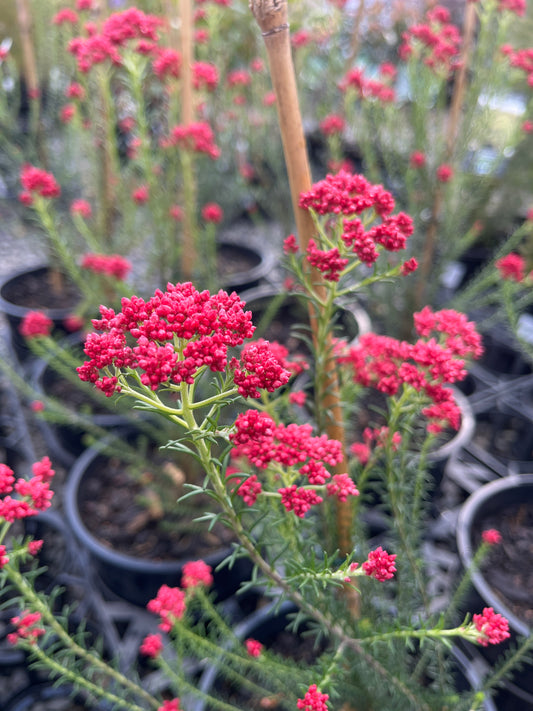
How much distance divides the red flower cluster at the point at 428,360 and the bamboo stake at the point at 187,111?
1278 millimetres

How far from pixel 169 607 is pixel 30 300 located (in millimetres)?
2343

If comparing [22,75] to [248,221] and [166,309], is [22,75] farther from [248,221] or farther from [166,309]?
[166,309]

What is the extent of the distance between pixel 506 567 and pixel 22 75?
5215 mm

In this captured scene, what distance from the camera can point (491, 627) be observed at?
77 centimetres

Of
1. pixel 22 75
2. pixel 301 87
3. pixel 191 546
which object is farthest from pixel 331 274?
pixel 22 75

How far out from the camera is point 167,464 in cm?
210

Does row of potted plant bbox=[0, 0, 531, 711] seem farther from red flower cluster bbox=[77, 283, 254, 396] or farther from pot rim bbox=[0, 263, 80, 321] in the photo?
pot rim bbox=[0, 263, 80, 321]

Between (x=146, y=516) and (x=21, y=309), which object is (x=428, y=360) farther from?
(x=21, y=309)

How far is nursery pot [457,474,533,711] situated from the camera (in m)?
1.47

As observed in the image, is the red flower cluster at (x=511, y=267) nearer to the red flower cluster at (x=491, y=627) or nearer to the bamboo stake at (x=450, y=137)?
the bamboo stake at (x=450, y=137)

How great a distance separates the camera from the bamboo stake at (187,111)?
193 cm

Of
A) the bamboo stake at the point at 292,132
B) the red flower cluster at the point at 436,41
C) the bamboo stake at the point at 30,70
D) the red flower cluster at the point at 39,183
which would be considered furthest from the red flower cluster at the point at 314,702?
the bamboo stake at the point at 30,70

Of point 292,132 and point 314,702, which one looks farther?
point 292,132

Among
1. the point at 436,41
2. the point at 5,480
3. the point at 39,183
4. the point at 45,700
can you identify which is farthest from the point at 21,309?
the point at 436,41
